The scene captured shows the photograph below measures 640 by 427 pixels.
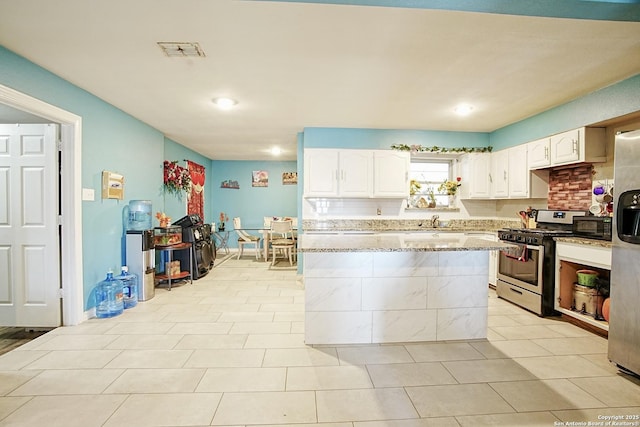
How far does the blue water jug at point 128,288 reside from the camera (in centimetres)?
345

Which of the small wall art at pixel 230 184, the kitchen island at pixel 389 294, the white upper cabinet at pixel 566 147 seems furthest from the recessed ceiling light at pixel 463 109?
the small wall art at pixel 230 184

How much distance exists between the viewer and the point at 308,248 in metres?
2.23

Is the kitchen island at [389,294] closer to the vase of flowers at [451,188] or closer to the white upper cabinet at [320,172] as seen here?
the white upper cabinet at [320,172]

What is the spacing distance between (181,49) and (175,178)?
3.43 m

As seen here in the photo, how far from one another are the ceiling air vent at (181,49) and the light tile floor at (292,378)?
239 centimetres

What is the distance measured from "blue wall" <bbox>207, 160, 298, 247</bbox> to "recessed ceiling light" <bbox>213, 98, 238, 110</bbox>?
164 inches

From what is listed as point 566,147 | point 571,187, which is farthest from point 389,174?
point 571,187

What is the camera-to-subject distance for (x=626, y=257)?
2.02 metres

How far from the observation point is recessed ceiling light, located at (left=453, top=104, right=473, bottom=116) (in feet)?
11.4

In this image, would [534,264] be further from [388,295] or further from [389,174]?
[389,174]

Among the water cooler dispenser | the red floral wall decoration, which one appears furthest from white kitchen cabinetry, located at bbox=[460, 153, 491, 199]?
the red floral wall decoration

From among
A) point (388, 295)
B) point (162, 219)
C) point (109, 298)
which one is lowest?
point (109, 298)

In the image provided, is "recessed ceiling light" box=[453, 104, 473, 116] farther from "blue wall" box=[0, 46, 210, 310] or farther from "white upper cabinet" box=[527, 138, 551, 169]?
"blue wall" box=[0, 46, 210, 310]

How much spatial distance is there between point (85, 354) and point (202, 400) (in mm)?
1285
